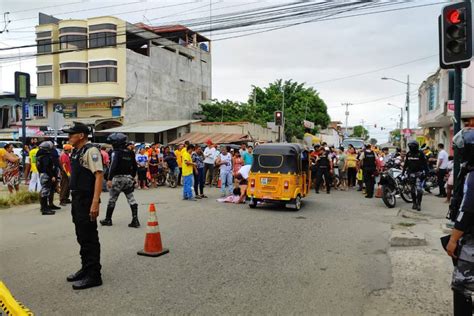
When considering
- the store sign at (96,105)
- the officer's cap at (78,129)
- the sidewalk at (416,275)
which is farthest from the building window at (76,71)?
the officer's cap at (78,129)

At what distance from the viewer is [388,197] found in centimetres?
→ 1209

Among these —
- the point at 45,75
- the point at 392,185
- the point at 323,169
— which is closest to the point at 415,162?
the point at 392,185

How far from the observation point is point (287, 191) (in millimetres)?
11391

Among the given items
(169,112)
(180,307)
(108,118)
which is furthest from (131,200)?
(169,112)

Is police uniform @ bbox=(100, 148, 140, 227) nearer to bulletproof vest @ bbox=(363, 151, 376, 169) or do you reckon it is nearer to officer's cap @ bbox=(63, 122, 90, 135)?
officer's cap @ bbox=(63, 122, 90, 135)

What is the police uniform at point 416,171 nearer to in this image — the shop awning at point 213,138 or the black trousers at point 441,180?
the black trousers at point 441,180

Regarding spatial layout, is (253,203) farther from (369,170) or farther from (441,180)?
(441,180)

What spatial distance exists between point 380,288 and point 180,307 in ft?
8.06

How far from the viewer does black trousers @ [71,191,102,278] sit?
5203 mm

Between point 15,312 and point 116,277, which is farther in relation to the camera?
point 116,277

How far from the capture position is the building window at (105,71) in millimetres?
34719

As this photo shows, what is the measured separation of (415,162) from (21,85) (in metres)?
14.2

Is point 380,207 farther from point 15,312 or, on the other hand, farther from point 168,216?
point 15,312

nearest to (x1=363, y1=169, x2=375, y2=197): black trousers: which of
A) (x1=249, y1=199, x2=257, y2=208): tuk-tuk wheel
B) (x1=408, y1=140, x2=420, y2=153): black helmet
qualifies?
(x1=408, y1=140, x2=420, y2=153): black helmet
